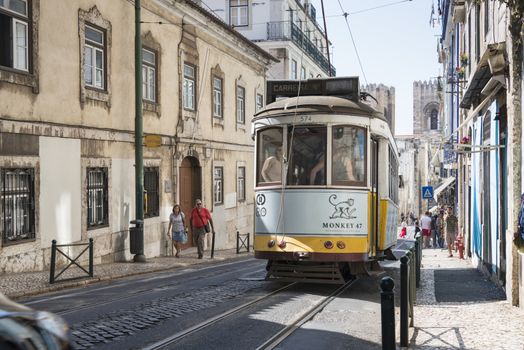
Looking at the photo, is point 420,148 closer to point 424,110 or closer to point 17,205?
point 424,110

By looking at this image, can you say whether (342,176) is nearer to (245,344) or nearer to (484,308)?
(484,308)

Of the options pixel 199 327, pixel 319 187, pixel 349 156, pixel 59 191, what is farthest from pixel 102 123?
pixel 199 327

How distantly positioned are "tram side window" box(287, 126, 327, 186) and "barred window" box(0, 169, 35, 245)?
230 inches

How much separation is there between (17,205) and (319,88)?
254 inches

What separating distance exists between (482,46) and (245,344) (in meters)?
10.7

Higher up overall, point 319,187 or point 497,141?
point 497,141

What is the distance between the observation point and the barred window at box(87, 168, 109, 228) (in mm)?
16406

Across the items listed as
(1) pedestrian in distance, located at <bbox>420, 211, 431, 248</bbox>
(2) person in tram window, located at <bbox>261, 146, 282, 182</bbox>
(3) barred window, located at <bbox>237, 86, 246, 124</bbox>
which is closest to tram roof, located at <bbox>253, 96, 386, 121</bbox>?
(2) person in tram window, located at <bbox>261, 146, 282, 182</bbox>

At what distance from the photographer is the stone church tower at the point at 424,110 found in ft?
291

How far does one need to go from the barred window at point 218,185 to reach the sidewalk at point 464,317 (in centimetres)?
1318

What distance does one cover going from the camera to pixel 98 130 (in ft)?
54.5

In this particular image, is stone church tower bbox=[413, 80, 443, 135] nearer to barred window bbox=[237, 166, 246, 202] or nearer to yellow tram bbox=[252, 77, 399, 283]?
barred window bbox=[237, 166, 246, 202]

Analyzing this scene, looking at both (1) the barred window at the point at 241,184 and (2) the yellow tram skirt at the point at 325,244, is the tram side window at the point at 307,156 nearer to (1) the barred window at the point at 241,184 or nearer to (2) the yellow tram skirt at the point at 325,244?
(2) the yellow tram skirt at the point at 325,244

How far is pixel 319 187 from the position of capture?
34.8ft
